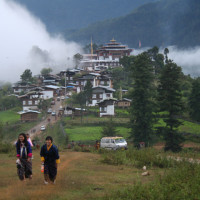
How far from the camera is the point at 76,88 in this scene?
8788 centimetres

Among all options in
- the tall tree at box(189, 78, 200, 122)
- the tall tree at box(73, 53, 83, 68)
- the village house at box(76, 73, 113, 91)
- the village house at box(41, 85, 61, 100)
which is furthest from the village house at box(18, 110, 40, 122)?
the tall tree at box(73, 53, 83, 68)

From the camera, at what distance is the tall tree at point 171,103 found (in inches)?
1261

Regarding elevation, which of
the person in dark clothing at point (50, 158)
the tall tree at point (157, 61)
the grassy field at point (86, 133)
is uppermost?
the tall tree at point (157, 61)

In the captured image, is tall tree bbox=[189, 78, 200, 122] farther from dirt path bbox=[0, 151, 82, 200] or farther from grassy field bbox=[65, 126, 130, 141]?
dirt path bbox=[0, 151, 82, 200]

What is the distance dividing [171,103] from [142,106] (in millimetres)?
5097

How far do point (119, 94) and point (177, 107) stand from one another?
42797 mm

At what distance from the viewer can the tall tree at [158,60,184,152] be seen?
32.0 m

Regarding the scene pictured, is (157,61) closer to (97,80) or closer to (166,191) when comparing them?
(97,80)

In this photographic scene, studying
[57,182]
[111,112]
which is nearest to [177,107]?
[57,182]

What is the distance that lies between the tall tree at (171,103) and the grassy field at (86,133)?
9327mm

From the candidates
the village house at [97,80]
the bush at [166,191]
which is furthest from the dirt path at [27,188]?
the village house at [97,80]

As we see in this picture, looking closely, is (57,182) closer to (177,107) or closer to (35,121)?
(177,107)

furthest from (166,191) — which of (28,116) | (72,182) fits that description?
(28,116)

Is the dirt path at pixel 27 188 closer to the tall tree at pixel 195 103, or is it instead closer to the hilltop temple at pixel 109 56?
the tall tree at pixel 195 103
